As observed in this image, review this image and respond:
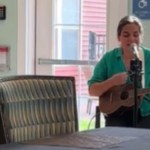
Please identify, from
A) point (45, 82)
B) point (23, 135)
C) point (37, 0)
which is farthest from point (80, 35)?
point (23, 135)

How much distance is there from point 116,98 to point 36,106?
80cm

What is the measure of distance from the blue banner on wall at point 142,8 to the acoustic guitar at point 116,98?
0.70 m

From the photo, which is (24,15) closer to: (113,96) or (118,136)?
(113,96)

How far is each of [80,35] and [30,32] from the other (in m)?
0.44

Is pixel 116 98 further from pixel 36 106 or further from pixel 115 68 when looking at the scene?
pixel 36 106

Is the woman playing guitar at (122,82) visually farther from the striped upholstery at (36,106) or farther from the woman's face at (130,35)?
the striped upholstery at (36,106)

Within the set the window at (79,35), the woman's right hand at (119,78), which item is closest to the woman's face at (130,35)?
the woman's right hand at (119,78)

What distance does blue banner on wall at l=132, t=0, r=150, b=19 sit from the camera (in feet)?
11.3

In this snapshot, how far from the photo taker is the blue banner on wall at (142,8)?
3.45m

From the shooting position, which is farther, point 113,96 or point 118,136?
point 113,96

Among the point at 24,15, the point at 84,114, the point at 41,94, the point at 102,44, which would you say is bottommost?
the point at 84,114

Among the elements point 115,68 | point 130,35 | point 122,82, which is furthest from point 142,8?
point 122,82

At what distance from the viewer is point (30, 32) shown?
13.1 ft

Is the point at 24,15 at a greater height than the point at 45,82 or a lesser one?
greater
